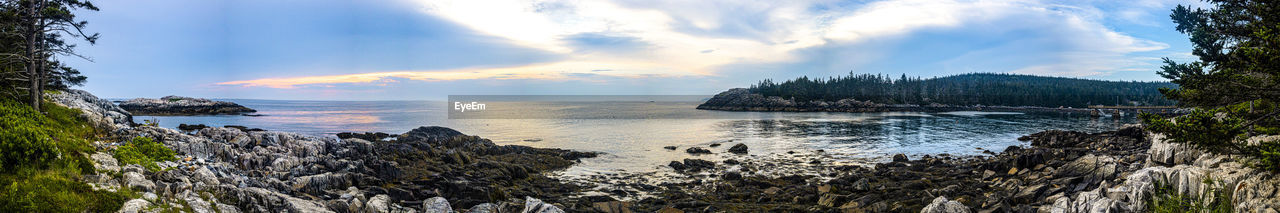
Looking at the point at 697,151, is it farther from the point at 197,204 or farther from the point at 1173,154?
the point at 197,204

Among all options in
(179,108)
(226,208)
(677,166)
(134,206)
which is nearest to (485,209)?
(226,208)

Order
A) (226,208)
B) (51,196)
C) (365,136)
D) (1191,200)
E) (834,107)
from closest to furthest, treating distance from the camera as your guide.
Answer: (51,196), (226,208), (1191,200), (365,136), (834,107)

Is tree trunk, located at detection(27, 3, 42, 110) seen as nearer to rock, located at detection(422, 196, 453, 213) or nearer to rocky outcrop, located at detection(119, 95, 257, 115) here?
rock, located at detection(422, 196, 453, 213)

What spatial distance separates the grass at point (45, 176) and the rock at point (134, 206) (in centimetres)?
17

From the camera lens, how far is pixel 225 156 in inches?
739

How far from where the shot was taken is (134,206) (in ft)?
31.6

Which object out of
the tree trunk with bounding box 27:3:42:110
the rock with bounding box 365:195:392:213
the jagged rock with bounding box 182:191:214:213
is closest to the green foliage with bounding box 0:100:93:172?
the jagged rock with bounding box 182:191:214:213

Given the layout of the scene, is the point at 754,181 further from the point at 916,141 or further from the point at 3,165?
the point at 916,141

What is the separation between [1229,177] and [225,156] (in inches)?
1135

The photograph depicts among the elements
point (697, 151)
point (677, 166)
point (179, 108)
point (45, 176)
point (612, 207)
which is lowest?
point (697, 151)

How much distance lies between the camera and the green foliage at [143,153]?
13.5m

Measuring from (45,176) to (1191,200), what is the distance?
2410 centimetres

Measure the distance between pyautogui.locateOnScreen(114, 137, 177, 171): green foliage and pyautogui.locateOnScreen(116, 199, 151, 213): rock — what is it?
3881mm

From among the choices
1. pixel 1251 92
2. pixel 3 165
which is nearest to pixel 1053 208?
pixel 1251 92
